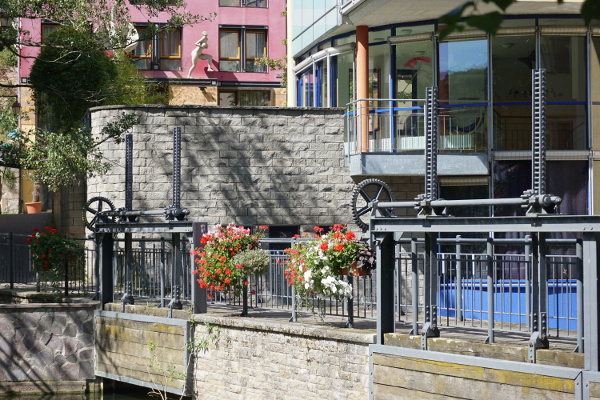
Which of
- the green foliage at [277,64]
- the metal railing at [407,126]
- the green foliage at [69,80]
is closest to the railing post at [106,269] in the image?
the metal railing at [407,126]

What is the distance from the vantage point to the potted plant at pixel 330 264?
13.1m

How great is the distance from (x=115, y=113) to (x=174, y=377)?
8.12 metres

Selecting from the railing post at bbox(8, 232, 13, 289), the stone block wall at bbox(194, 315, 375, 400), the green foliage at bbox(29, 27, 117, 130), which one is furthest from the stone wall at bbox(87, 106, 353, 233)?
the stone block wall at bbox(194, 315, 375, 400)

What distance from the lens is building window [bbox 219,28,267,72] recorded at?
4278 centimetres

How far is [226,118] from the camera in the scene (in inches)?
863

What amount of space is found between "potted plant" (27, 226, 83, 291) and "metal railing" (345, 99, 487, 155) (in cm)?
623

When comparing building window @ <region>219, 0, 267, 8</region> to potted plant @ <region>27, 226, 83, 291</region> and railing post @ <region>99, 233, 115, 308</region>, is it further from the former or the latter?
railing post @ <region>99, 233, 115, 308</region>

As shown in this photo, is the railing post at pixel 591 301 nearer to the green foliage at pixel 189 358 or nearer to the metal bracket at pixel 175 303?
the green foliage at pixel 189 358

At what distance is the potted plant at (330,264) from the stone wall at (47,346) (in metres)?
6.38

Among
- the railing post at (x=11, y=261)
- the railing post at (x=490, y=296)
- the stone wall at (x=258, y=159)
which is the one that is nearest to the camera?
the railing post at (x=490, y=296)

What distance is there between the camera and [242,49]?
42969 millimetres

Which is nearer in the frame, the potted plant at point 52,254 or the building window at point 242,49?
the potted plant at point 52,254

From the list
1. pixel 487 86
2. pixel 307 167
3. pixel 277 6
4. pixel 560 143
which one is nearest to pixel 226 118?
pixel 307 167

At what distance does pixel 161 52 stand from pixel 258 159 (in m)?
20.9
